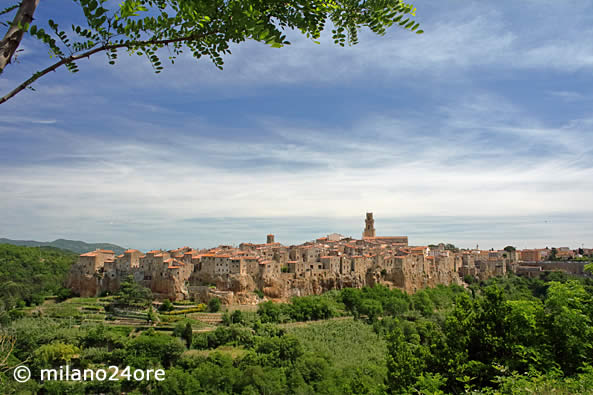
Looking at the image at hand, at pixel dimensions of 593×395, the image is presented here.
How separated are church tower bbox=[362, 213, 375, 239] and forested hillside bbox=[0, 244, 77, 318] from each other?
46138 mm

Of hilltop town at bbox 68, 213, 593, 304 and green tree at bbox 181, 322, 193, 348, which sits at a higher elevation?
hilltop town at bbox 68, 213, 593, 304

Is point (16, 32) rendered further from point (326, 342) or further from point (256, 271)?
point (256, 271)

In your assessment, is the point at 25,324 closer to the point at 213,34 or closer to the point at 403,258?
the point at 213,34

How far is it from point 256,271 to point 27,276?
2483 centimetres

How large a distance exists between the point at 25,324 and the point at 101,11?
29.9 meters

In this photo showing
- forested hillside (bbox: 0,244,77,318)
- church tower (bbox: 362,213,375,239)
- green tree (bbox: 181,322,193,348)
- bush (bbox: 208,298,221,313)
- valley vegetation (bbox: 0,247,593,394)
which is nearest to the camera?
valley vegetation (bbox: 0,247,593,394)

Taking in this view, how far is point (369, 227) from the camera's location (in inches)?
2552

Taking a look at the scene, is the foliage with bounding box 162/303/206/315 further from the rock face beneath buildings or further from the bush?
the rock face beneath buildings

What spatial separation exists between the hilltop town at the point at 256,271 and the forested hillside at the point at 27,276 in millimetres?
3394

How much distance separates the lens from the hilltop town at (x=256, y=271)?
31078mm

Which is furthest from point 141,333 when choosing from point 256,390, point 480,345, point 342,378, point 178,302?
point 480,345

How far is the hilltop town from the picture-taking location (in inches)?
1224

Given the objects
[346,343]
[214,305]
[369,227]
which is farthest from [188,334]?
[369,227]

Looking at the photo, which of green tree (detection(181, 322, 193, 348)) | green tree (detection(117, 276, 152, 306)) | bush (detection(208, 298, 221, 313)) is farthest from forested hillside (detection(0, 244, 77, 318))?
green tree (detection(181, 322, 193, 348))
